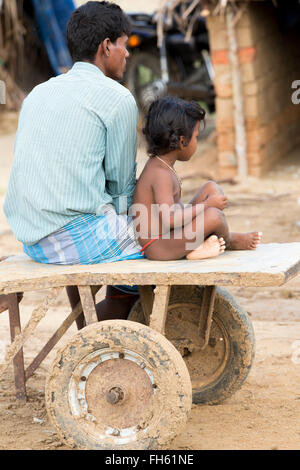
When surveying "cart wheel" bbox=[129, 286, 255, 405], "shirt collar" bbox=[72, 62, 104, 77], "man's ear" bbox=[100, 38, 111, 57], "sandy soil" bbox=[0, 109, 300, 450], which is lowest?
"sandy soil" bbox=[0, 109, 300, 450]

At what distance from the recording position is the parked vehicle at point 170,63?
10977 mm

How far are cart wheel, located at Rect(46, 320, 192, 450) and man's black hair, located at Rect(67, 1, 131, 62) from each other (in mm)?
1232

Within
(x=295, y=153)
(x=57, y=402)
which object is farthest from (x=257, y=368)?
(x=295, y=153)

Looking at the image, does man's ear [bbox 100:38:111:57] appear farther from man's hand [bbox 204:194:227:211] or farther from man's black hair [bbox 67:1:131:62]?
man's hand [bbox 204:194:227:211]

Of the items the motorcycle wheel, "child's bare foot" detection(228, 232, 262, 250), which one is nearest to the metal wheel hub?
"child's bare foot" detection(228, 232, 262, 250)

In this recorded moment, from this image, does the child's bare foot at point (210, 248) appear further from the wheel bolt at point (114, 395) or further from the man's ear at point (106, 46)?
the man's ear at point (106, 46)

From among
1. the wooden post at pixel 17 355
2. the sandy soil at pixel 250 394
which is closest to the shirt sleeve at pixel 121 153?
the wooden post at pixel 17 355

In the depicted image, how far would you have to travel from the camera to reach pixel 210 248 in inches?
120

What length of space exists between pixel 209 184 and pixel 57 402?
119 centimetres

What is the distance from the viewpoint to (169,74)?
11.8 meters

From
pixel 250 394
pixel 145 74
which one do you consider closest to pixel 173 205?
pixel 250 394

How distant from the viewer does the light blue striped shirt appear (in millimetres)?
3016

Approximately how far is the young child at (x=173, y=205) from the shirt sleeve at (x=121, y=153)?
69 mm
